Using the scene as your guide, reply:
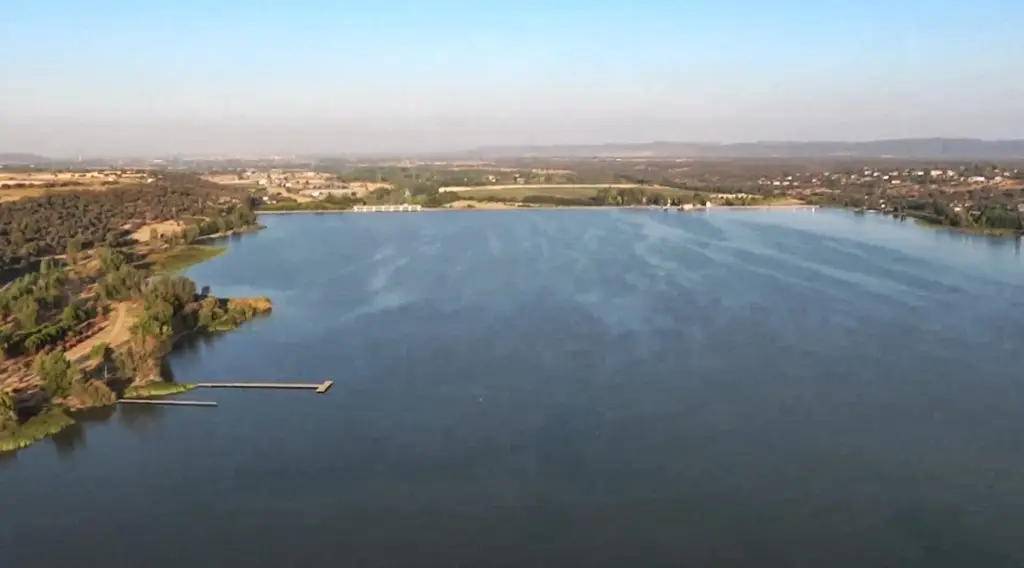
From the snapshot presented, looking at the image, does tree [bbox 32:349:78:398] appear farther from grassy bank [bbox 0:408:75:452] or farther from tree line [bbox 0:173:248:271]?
tree line [bbox 0:173:248:271]

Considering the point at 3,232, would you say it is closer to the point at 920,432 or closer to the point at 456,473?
the point at 456,473

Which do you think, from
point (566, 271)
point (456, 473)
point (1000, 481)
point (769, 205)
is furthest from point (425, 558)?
point (769, 205)

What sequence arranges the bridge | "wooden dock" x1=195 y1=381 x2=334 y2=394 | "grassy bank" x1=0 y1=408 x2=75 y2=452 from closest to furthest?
1. "grassy bank" x1=0 y1=408 x2=75 y2=452
2. "wooden dock" x1=195 y1=381 x2=334 y2=394
3. the bridge

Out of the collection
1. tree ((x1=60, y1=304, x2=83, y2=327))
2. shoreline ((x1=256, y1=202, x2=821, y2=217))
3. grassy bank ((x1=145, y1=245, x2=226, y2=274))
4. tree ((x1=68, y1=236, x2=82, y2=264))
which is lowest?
tree ((x1=60, y1=304, x2=83, y2=327))

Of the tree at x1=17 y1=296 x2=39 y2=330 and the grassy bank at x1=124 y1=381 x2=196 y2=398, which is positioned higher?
the tree at x1=17 y1=296 x2=39 y2=330

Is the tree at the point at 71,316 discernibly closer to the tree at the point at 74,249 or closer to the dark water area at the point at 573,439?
the dark water area at the point at 573,439

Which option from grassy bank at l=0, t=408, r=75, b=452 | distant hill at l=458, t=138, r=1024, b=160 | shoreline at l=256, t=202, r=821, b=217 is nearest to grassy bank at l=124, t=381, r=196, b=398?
grassy bank at l=0, t=408, r=75, b=452

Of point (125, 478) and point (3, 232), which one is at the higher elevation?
point (3, 232)
